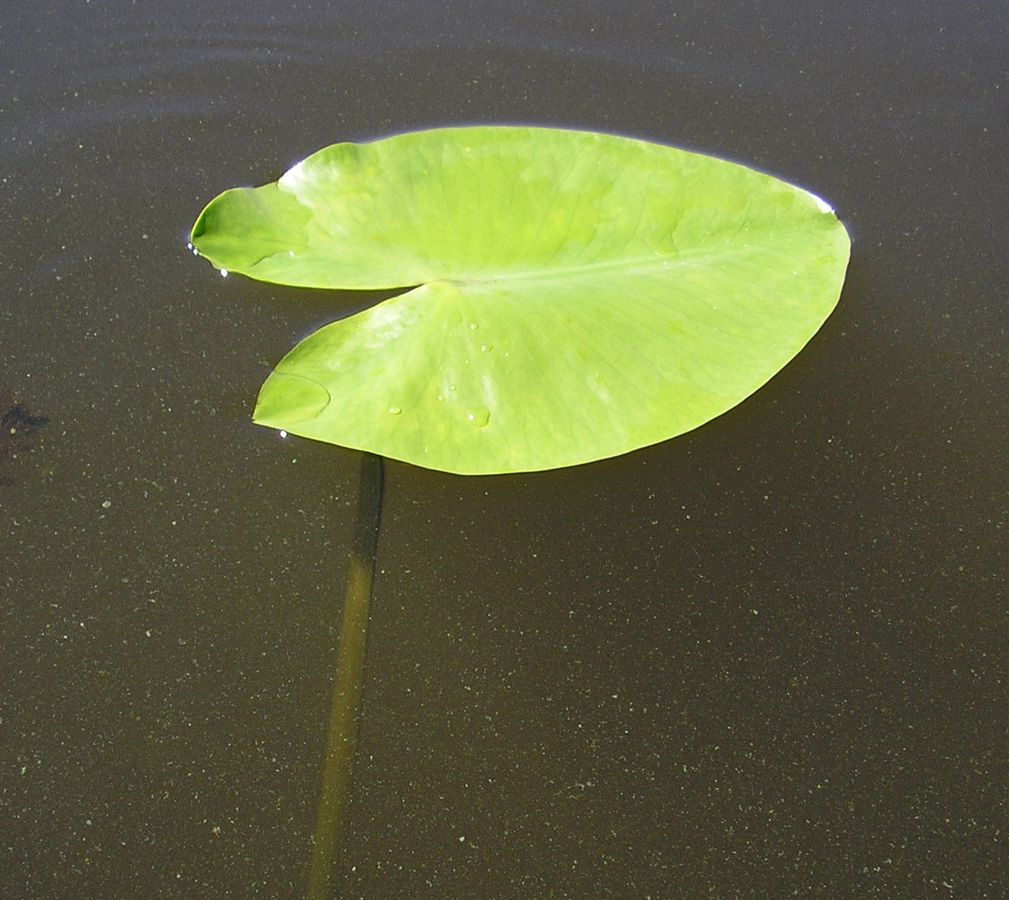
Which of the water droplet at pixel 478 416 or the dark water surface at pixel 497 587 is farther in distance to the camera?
the water droplet at pixel 478 416

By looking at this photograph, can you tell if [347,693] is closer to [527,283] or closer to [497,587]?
[497,587]

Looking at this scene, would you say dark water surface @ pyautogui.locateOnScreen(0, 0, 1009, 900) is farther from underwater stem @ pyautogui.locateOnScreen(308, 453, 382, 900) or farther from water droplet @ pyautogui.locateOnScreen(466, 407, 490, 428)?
water droplet @ pyautogui.locateOnScreen(466, 407, 490, 428)

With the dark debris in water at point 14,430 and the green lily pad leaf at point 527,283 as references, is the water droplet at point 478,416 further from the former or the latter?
the dark debris in water at point 14,430

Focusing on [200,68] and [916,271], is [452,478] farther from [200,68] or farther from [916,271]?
[200,68]

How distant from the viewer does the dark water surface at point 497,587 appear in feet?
3.72

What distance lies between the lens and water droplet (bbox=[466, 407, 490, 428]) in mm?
1295

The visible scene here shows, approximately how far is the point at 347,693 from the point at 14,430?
0.66 meters

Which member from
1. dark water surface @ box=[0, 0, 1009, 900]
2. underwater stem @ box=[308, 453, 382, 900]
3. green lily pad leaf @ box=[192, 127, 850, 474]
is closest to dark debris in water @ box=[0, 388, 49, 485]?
dark water surface @ box=[0, 0, 1009, 900]

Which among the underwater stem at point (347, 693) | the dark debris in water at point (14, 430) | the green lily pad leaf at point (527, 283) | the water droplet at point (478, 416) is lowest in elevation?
the underwater stem at point (347, 693)

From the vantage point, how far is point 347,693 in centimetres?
122

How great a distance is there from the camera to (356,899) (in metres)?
1.09

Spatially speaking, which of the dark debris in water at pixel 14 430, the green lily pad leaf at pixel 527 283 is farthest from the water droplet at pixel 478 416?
the dark debris in water at pixel 14 430

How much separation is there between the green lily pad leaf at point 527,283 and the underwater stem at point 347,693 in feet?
0.51

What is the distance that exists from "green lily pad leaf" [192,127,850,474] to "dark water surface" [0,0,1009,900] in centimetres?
13
